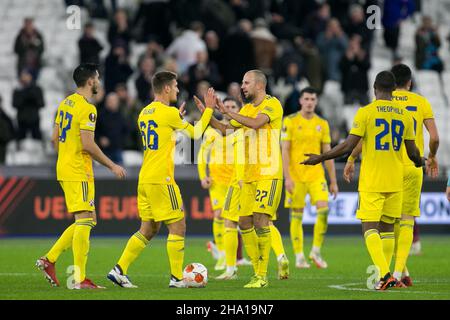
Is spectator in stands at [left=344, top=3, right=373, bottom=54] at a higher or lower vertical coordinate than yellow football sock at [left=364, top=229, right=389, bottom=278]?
higher

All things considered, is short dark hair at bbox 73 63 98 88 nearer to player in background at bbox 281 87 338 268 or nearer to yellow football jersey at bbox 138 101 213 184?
yellow football jersey at bbox 138 101 213 184

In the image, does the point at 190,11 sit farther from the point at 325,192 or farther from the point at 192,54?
the point at 325,192

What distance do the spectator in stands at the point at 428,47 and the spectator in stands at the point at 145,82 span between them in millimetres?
7284

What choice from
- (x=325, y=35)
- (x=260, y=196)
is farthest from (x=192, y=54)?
(x=260, y=196)

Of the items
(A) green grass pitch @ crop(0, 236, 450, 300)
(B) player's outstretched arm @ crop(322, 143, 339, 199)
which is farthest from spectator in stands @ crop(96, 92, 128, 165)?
(B) player's outstretched arm @ crop(322, 143, 339, 199)

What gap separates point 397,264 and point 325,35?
14860 millimetres

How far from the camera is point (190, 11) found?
2734 cm

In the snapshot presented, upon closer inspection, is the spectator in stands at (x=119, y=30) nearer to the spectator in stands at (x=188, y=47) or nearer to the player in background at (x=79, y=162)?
the spectator in stands at (x=188, y=47)

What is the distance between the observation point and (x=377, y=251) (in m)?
12.7

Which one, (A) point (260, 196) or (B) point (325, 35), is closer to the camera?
(A) point (260, 196)

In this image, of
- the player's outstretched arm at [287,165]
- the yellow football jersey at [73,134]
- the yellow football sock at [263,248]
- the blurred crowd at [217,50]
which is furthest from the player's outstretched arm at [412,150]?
the blurred crowd at [217,50]

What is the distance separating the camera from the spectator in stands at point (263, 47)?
87.2ft

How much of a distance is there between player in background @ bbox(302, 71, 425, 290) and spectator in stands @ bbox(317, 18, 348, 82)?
47.7 feet

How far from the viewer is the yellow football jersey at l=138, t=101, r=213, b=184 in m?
13.3
